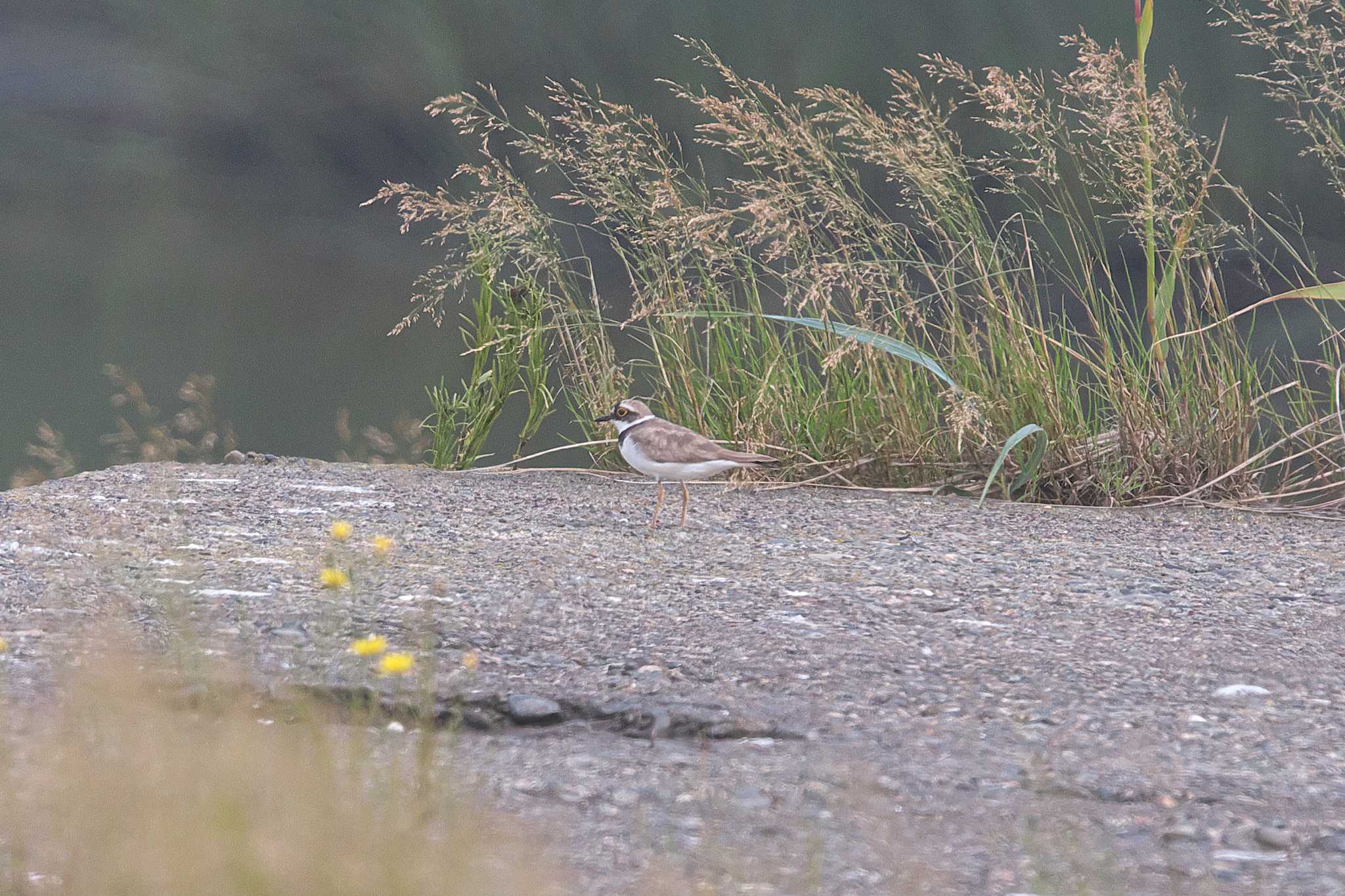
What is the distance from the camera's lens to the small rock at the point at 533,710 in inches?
93.5

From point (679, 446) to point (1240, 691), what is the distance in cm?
178

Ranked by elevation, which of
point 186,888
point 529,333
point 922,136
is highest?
point 922,136

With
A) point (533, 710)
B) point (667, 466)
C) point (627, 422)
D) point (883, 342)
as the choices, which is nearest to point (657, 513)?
point (667, 466)

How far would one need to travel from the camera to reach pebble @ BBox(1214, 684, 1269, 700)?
2.52 meters

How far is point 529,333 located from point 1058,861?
12.0 feet

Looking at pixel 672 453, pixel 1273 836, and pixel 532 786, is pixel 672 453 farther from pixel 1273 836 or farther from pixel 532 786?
pixel 1273 836

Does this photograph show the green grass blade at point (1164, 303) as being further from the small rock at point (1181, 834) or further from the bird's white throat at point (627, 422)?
the small rock at point (1181, 834)

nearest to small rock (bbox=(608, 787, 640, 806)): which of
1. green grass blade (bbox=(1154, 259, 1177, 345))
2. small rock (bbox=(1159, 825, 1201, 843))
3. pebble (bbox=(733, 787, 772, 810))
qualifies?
pebble (bbox=(733, 787, 772, 810))

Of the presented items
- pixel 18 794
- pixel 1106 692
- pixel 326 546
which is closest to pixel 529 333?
pixel 326 546

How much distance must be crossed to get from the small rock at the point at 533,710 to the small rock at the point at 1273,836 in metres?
1.14

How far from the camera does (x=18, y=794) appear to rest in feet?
6.09

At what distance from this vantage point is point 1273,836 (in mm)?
1922

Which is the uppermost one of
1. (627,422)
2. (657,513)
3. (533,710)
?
(627,422)

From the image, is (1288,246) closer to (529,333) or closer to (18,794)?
(529,333)
